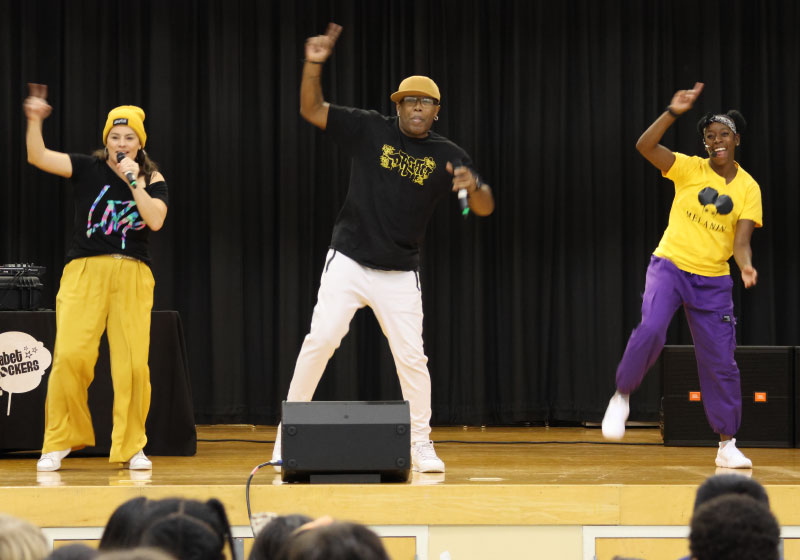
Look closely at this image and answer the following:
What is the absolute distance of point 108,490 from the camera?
3.63m

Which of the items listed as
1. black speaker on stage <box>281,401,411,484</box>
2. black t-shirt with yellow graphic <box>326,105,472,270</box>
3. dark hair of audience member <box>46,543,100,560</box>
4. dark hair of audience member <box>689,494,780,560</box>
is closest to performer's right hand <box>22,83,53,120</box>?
black t-shirt with yellow graphic <box>326,105,472,270</box>

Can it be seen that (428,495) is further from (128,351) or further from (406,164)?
(128,351)

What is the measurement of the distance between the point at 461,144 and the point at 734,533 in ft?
17.8

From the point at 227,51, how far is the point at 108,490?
4.03m

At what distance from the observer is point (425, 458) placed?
4242 millimetres

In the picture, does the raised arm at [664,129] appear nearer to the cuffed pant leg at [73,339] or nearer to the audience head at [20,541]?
the cuffed pant leg at [73,339]

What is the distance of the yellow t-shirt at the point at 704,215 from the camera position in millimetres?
4527

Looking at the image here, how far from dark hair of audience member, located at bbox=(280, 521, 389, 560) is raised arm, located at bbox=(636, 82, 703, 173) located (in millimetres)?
3076

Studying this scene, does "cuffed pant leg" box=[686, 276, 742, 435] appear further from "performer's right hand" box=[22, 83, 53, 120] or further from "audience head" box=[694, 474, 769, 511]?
"performer's right hand" box=[22, 83, 53, 120]

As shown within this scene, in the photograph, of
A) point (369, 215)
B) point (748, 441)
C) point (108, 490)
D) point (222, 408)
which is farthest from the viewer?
point (222, 408)

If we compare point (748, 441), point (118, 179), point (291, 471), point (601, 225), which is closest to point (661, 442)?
point (748, 441)

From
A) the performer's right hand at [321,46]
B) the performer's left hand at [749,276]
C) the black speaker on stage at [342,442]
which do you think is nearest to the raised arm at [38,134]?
the performer's right hand at [321,46]

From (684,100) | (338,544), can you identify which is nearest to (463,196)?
(684,100)

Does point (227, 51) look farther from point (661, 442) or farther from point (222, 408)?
point (661, 442)
